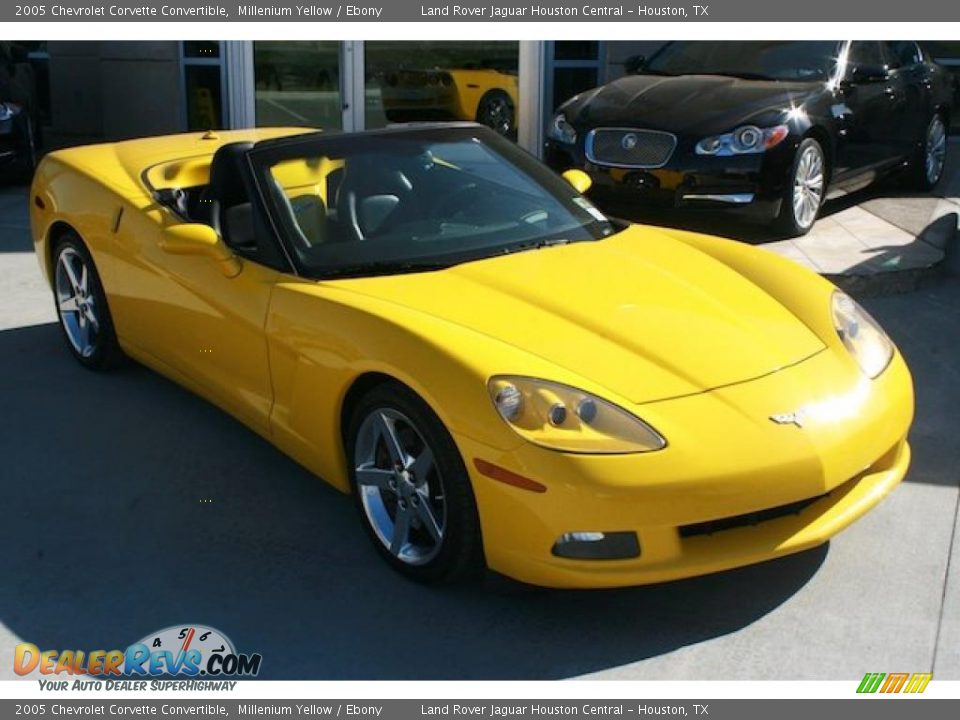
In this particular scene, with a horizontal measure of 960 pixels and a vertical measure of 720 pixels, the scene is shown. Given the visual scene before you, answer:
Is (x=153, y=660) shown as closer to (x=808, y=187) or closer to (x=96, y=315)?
(x=96, y=315)

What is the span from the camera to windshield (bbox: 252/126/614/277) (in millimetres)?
4250

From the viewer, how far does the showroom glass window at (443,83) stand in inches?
477

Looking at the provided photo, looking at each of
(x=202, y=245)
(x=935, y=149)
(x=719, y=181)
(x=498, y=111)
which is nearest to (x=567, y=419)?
(x=202, y=245)

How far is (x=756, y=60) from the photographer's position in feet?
28.0

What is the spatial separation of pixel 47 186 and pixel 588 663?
152 inches

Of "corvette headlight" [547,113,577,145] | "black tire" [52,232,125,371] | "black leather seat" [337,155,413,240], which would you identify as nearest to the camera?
"black leather seat" [337,155,413,240]

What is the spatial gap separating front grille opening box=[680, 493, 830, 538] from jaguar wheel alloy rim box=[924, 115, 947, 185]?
6.67 metres

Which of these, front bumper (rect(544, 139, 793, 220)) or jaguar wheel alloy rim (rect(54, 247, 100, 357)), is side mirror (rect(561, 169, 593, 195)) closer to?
jaguar wheel alloy rim (rect(54, 247, 100, 357))

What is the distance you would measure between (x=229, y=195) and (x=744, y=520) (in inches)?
97.8

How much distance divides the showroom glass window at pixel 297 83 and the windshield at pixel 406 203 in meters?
7.96

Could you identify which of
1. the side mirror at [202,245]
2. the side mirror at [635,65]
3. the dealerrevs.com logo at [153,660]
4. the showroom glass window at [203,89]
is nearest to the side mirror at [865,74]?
the side mirror at [635,65]

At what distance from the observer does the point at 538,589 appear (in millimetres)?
3557

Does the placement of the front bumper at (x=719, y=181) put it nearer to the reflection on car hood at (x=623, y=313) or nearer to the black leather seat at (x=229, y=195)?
the reflection on car hood at (x=623, y=313)

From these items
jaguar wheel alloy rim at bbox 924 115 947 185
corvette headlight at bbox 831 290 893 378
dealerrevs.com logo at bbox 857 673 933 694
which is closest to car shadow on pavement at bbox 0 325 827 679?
dealerrevs.com logo at bbox 857 673 933 694
